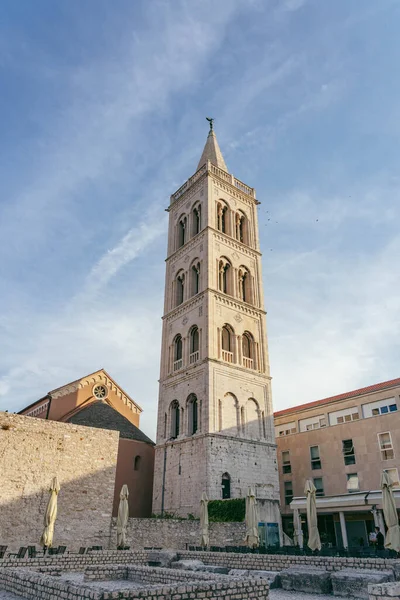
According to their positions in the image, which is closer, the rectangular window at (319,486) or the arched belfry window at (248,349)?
the rectangular window at (319,486)

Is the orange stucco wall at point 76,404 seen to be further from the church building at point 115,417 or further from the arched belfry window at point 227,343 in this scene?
the arched belfry window at point 227,343

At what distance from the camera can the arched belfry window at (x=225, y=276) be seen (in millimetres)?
33656

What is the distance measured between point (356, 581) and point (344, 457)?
2225cm

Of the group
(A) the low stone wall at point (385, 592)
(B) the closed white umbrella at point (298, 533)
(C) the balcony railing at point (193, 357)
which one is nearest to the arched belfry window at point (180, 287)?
(C) the balcony railing at point (193, 357)

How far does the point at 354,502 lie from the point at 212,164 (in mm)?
27703

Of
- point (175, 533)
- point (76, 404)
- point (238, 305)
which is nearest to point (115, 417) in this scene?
point (76, 404)

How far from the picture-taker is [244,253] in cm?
3612

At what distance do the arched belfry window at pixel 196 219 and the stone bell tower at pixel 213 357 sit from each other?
0.08 m

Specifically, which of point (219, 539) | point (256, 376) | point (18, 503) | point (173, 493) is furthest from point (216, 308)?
point (18, 503)

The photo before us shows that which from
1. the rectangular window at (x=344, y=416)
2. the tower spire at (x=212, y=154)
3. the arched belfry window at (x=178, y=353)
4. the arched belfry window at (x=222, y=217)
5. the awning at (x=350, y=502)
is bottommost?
the awning at (x=350, y=502)

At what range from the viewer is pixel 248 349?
3288cm

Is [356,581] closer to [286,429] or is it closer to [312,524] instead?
[312,524]

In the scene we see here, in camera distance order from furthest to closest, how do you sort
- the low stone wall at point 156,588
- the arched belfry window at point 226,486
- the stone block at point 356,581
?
the arched belfry window at point 226,486
the stone block at point 356,581
the low stone wall at point 156,588

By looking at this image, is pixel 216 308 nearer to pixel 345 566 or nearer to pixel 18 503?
pixel 18 503
